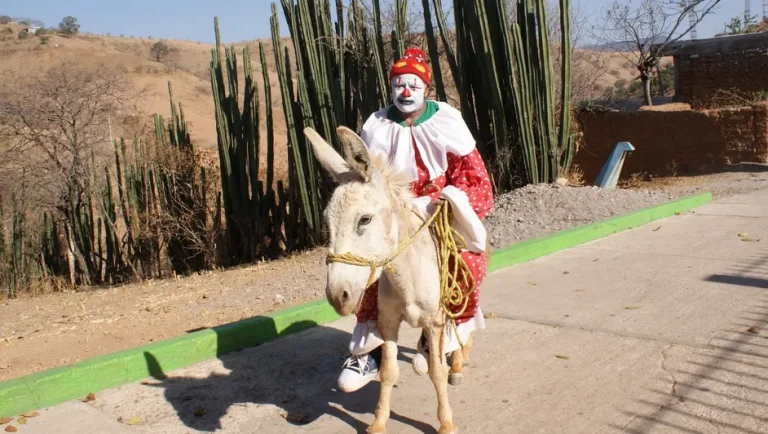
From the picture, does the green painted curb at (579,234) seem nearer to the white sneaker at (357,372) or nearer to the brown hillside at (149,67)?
the white sneaker at (357,372)

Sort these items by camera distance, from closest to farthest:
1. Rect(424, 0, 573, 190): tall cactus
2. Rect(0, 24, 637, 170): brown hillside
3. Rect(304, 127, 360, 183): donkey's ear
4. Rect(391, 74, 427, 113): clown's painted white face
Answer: Rect(304, 127, 360, 183): donkey's ear
Rect(391, 74, 427, 113): clown's painted white face
Rect(424, 0, 573, 190): tall cactus
Rect(0, 24, 637, 170): brown hillside

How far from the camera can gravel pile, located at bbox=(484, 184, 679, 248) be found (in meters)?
9.32

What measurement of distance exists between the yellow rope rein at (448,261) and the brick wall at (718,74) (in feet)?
51.7

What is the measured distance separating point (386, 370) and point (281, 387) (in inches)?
43.8

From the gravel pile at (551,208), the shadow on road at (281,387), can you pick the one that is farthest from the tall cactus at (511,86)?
the shadow on road at (281,387)

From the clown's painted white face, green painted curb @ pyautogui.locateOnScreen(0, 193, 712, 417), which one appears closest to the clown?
the clown's painted white face

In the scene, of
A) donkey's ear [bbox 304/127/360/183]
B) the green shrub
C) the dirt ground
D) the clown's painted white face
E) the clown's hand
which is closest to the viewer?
donkey's ear [bbox 304/127/360/183]

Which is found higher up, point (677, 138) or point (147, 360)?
point (677, 138)

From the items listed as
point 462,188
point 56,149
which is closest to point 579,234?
point 462,188

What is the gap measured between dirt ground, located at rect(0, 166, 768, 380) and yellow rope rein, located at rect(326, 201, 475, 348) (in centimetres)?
279

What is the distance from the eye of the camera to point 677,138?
15.6 meters

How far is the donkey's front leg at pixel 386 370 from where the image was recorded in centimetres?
384

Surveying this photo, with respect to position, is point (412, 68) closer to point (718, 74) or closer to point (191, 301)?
point (191, 301)

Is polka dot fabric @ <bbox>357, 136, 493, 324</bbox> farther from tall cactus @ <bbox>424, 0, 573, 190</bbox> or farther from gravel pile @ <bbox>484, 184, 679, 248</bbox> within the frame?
tall cactus @ <bbox>424, 0, 573, 190</bbox>
